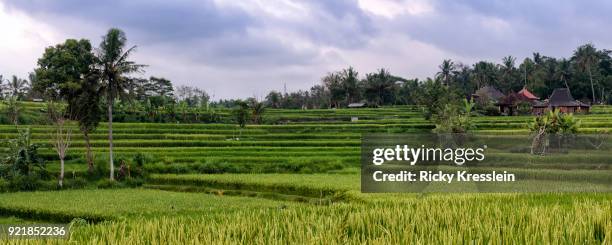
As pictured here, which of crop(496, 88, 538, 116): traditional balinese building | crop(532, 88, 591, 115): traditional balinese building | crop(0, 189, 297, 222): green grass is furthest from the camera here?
crop(496, 88, 538, 116): traditional balinese building

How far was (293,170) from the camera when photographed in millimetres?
27812

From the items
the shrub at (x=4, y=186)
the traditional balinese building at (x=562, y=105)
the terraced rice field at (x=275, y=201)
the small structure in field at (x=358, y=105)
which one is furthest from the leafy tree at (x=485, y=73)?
the shrub at (x=4, y=186)

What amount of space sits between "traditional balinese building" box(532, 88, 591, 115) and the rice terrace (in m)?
0.16

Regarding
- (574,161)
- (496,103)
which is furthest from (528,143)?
(496,103)

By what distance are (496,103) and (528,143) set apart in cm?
4735

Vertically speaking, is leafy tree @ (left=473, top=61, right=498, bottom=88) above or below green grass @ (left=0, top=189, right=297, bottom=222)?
above

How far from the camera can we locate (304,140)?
3762 centimetres

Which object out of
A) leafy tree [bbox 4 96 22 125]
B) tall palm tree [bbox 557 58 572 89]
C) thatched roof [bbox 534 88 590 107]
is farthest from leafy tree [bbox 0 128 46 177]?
tall palm tree [bbox 557 58 572 89]

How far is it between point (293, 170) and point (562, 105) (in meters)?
35.8

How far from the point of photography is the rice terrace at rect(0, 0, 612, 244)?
6375 mm

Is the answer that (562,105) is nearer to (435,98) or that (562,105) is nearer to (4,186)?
(435,98)

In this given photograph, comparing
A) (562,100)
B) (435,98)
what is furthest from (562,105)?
(435,98)

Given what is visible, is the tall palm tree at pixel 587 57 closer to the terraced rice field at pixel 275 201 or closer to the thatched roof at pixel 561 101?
the thatched roof at pixel 561 101

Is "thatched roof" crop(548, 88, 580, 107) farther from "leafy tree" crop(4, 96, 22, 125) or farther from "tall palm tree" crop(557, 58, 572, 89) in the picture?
"leafy tree" crop(4, 96, 22, 125)
